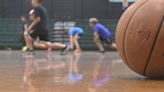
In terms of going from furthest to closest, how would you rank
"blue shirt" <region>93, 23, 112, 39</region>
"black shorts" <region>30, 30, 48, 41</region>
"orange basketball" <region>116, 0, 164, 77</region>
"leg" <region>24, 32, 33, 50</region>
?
1. "blue shirt" <region>93, 23, 112, 39</region>
2. "leg" <region>24, 32, 33, 50</region>
3. "black shorts" <region>30, 30, 48, 41</region>
4. "orange basketball" <region>116, 0, 164, 77</region>

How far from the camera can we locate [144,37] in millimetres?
6203

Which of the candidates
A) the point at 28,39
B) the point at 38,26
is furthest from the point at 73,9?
the point at 38,26

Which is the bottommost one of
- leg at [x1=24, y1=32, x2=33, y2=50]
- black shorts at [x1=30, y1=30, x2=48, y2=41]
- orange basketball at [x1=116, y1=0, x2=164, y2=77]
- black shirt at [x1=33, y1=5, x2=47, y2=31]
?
leg at [x1=24, y1=32, x2=33, y2=50]

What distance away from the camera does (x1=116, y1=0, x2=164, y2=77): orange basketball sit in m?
6.16

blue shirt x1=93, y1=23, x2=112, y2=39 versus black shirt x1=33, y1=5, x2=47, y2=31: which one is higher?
black shirt x1=33, y1=5, x2=47, y2=31

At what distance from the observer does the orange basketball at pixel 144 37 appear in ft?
20.2

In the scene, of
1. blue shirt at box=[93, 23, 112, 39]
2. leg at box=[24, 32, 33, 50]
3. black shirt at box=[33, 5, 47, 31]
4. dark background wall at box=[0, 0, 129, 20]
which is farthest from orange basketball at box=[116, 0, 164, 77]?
dark background wall at box=[0, 0, 129, 20]

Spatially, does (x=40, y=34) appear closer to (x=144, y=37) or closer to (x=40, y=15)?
(x=40, y=15)

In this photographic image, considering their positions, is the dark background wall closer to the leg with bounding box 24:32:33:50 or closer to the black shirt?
the leg with bounding box 24:32:33:50

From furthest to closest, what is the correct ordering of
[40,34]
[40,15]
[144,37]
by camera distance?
[40,34]
[40,15]
[144,37]

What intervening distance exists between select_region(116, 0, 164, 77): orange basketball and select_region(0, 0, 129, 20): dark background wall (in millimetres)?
16661

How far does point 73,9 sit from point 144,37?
1720 centimetres

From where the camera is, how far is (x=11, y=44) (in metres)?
20.1

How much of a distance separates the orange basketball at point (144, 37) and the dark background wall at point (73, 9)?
16661 mm
